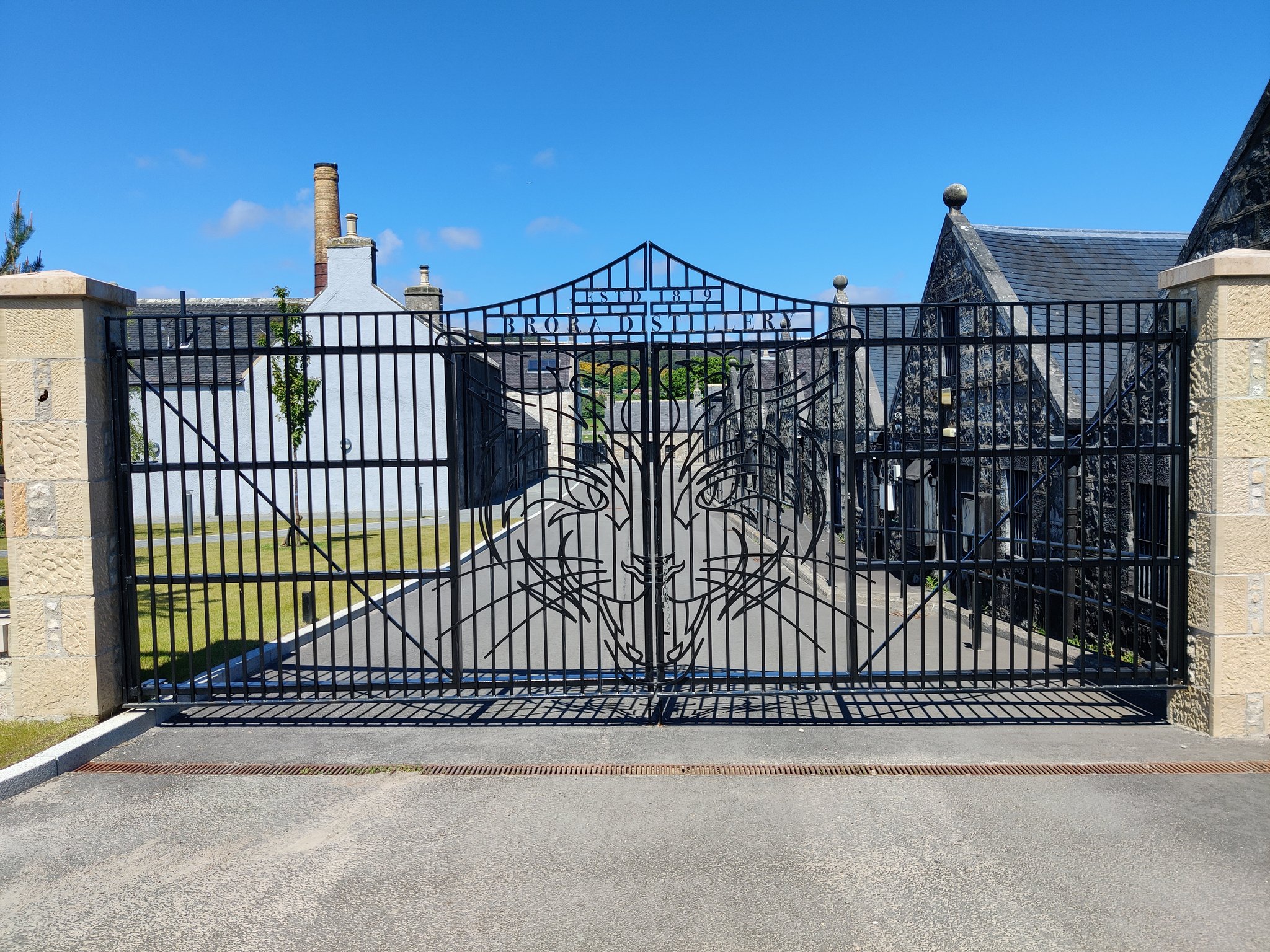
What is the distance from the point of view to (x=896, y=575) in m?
16.3

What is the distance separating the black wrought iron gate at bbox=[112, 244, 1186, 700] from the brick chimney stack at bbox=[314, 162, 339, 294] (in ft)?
65.9

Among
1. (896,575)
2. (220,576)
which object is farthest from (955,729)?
(896,575)

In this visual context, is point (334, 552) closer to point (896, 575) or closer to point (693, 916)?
point (896, 575)

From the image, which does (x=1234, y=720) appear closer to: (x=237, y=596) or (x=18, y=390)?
(x=18, y=390)

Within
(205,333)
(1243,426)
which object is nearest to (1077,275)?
(1243,426)

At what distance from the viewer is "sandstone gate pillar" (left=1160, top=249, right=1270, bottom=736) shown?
257 inches

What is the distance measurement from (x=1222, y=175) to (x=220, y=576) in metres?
8.95

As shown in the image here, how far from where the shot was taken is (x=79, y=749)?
6.36 m

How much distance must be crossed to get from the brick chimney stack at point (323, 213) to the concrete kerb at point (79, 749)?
98.4 feet

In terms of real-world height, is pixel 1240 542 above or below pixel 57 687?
above

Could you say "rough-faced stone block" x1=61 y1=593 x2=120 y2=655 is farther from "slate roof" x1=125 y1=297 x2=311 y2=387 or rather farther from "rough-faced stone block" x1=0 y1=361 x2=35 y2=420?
"slate roof" x1=125 y1=297 x2=311 y2=387

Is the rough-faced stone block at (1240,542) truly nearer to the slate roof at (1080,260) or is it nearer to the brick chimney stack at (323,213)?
the slate roof at (1080,260)

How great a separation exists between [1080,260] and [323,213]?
28.9m

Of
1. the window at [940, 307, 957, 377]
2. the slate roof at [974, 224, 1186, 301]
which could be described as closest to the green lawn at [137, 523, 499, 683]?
the window at [940, 307, 957, 377]
